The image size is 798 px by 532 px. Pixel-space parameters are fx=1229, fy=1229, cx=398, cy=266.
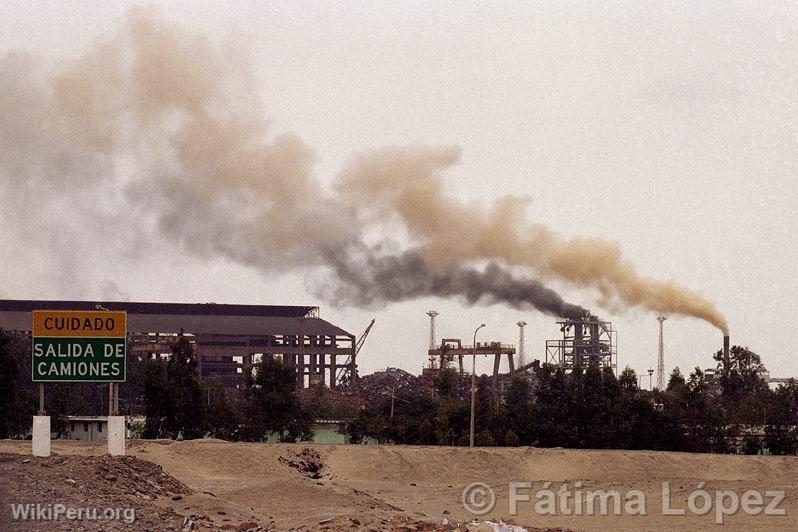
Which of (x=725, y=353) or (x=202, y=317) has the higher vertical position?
(x=202, y=317)

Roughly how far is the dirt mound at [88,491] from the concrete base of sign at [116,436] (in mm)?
858

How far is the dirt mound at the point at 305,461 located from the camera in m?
62.6

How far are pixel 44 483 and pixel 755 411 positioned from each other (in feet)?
196

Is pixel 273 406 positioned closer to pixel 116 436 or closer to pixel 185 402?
pixel 185 402

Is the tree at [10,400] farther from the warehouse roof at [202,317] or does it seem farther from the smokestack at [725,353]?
the smokestack at [725,353]

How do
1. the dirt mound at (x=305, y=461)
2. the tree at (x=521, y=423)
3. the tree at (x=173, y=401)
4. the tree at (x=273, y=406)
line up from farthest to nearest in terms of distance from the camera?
the tree at (x=173, y=401)
the tree at (x=273, y=406)
the tree at (x=521, y=423)
the dirt mound at (x=305, y=461)

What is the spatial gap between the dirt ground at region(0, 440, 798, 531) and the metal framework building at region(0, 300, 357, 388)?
77467 mm

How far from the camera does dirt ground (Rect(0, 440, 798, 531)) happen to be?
120 feet

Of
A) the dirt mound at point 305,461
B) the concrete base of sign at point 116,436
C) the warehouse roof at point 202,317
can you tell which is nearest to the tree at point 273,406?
the dirt mound at point 305,461

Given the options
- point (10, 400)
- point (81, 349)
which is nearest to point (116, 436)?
point (81, 349)

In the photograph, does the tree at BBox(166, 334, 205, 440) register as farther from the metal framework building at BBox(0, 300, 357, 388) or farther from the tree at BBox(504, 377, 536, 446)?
the metal framework building at BBox(0, 300, 357, 388)

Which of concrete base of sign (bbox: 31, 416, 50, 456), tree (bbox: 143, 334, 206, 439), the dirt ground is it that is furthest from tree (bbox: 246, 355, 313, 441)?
concrete base of sign (bbox: 31, 416, 50, 456)

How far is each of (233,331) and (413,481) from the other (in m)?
88.2

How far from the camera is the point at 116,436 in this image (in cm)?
4175
